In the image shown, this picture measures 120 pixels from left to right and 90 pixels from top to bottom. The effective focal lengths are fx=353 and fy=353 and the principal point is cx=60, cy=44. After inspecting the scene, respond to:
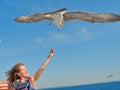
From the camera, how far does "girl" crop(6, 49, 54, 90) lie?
5004 mm

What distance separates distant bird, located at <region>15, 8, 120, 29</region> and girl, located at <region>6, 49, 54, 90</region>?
7221 millimetres

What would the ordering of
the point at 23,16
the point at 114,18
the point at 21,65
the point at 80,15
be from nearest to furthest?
the point at 21,65 < the point at 114,18 < the point at 80,15 < the point at 23,16

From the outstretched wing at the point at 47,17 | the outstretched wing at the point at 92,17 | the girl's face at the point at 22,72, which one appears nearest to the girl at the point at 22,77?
the girl's face at the point at 22,72

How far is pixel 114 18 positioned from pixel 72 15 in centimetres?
202

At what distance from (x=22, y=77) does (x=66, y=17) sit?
28.1 feet

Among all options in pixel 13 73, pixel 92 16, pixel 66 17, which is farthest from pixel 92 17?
pixel 13 73

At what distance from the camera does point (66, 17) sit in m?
13.5

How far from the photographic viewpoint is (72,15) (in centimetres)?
1352

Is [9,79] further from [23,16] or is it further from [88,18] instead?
[23,16]

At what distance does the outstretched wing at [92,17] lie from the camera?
12172mm

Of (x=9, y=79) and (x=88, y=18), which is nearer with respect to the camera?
(x=9, y=79)

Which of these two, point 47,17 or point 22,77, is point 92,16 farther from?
point 22,77

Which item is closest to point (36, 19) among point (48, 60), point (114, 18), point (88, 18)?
point (88, 18)

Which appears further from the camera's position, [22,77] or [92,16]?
[92,16]
